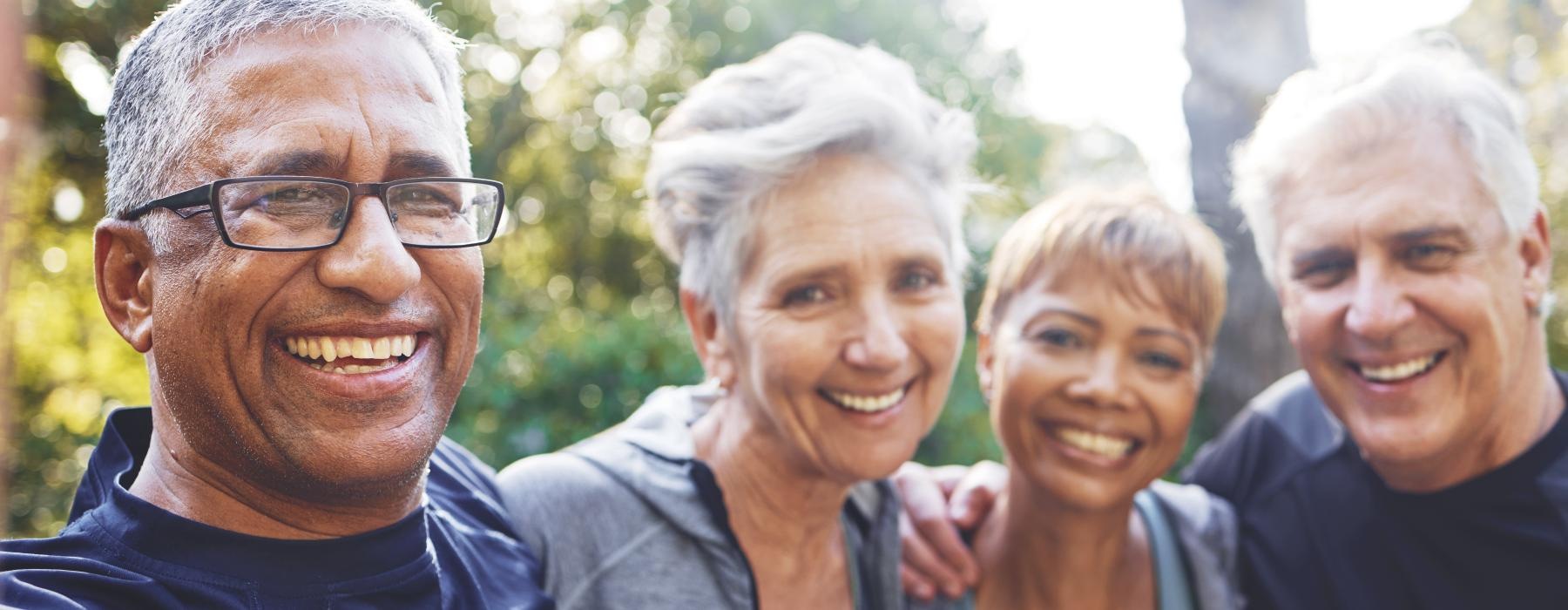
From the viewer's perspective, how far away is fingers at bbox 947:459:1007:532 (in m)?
3.35

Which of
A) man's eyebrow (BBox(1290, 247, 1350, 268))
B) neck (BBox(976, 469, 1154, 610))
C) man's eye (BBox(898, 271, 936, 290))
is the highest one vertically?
man's eyebrow (BBox(1290, 247, 1350, 268))

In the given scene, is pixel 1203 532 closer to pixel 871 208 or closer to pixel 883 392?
pixel 883 392

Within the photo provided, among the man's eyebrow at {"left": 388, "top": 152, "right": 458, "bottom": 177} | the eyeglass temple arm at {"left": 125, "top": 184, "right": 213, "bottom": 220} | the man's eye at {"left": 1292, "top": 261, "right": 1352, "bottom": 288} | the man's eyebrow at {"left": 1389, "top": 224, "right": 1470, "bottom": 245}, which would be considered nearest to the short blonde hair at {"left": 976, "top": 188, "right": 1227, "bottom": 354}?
the man's eye at {"left": 1292, "top": 261, "right": 1352, "bottom": 288}

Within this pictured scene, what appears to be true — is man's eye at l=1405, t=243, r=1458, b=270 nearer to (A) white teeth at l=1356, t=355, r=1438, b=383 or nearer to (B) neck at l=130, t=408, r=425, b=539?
(A) white teeth at l=1356, t=355, r=1438, b=383

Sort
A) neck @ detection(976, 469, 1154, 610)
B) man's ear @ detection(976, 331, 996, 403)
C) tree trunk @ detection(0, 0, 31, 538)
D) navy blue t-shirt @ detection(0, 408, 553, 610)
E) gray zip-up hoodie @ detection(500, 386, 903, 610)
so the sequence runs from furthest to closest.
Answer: man's ear @ detection(976, 331, 996, 403) → neck @ detection(976, 469, 1154, 610) → gray zip-up hoodie @ detection(500, 386, 903, 610) → navy blue t-shirt @ detection(0, 408, 553, 610) → tree trunk @ detection(0, 0, 31, 538)

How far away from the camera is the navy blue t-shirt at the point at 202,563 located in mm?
1689

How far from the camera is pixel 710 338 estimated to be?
2959 mm

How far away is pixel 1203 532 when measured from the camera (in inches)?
127

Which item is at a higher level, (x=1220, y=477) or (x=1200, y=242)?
(x=1200, y=242)

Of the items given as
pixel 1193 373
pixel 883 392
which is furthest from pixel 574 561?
pixel 1193 373

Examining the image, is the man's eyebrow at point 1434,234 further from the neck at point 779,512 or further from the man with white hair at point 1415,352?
the neck at point 779,512

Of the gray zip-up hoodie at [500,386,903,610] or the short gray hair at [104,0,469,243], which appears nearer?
the short gray hair at [104,0,469,243]

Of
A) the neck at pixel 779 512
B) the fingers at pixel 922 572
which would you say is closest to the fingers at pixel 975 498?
the fingers at pixel 922 572

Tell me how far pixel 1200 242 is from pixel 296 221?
7.96 feet
